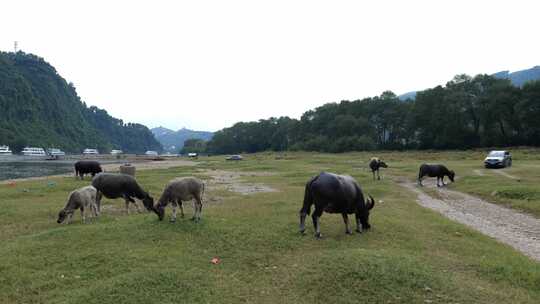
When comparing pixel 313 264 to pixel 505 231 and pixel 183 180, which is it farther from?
pixel 505 231

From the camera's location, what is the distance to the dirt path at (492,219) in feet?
50.0

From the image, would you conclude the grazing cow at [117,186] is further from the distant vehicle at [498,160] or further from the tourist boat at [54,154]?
the tourist boat at [54,154]

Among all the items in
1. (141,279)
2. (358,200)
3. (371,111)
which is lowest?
(141,279)

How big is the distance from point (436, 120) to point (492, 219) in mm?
87834

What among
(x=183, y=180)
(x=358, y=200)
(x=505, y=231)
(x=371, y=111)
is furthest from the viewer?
(x=371, y=111)

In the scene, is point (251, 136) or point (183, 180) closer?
point (183, 180)

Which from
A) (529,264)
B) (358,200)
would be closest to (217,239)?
(358,200)

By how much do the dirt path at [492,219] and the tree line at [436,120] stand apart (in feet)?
241

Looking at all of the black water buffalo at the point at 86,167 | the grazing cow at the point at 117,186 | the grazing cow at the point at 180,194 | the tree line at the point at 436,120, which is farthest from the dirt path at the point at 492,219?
the tree line at the point at 436,120

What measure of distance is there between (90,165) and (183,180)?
28090 mm

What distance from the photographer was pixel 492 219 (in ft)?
65.7

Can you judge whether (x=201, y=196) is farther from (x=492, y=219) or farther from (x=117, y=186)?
(x=492, y=219)

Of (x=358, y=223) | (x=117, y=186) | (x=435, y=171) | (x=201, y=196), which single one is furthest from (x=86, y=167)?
(x=435, y=171)

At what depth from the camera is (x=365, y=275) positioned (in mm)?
9711
